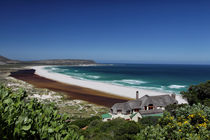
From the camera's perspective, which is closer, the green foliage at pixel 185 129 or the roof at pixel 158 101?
the green foliage at pixel 185 129

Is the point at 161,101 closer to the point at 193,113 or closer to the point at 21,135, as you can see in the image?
the point at 193,113

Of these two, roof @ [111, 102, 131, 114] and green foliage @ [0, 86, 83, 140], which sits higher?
green foliage @ [0, 86, 83, 140]

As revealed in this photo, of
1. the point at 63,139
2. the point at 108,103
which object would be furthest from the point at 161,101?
the point at 63,139

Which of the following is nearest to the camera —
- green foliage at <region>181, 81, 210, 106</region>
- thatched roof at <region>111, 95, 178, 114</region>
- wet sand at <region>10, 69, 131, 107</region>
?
green foliage at <region>181, 81, 210, 106</region>

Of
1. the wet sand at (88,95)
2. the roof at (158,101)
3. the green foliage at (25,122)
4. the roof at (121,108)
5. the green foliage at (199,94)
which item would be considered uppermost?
the green foliage at (25,122)

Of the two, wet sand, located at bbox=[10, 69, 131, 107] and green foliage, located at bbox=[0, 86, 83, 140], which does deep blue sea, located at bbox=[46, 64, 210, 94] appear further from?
green foliage, located at bbox=[0, 86, 83, 140]

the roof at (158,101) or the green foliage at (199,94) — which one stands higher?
the green foliage at (199,94)

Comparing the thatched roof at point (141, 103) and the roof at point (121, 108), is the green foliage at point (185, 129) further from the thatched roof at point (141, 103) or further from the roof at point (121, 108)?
the thatched roof at point (141, 103)

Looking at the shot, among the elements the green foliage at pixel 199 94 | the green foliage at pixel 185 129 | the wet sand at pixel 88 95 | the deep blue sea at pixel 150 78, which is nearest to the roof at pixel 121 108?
the wet sand at pixel 88 95

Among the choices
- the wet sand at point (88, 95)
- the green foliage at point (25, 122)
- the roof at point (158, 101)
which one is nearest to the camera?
the green foliage at point (25, 122)

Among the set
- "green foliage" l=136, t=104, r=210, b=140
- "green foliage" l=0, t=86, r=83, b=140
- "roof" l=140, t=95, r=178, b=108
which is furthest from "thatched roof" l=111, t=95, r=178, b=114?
"green foliage" l=0, t=86, r=83, b=140

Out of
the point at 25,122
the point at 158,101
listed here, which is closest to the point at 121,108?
the point at 158,101

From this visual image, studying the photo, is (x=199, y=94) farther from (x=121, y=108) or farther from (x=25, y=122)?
(x=25, y=122)
